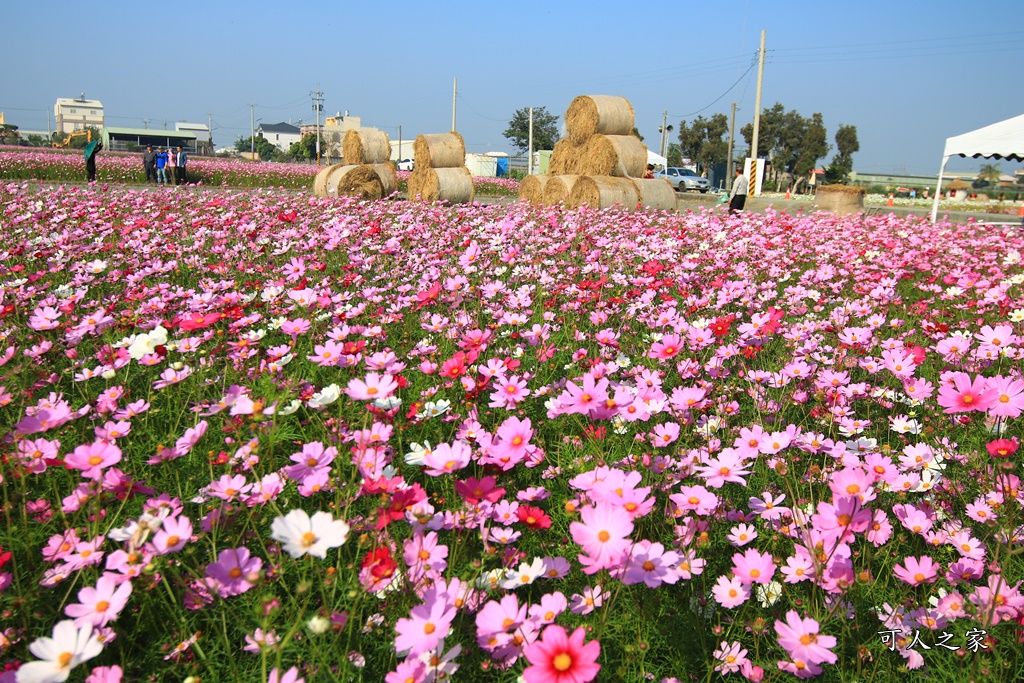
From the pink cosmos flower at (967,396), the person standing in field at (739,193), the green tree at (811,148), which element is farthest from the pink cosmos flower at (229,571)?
the green tree at (811,148)

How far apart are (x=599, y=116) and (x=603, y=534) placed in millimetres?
11130

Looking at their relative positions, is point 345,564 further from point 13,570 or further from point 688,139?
point 688,139

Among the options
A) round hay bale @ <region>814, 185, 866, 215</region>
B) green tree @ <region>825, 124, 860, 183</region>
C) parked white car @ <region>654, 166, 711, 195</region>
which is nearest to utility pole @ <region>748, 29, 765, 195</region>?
parked white car @ <region>654, 166, 711, 195</region>

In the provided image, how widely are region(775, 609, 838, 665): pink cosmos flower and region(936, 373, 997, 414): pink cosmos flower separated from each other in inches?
22.3

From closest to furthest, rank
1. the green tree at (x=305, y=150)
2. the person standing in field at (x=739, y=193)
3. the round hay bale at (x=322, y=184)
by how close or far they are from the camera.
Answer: the person standing in field at (x=739, y=193) → the round hay bale at (x=322, y=184) → the green tree at (x=305, y=150)

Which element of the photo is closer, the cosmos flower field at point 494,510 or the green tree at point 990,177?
the cosmos flower field at point 494,510

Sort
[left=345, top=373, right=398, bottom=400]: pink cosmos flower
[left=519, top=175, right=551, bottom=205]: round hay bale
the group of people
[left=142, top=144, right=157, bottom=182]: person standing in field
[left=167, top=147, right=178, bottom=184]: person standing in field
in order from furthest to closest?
[left=142, top=144, right=157, bottom=182]: person standing in field < the group of people < [left=167, top=147, right=178, bottom=184]: person standing in field < [left=519, top=175, right=551, bottom=205]: round hay bale < [left=345, top=373, right=398, bottom=400]: pink cosmos flower

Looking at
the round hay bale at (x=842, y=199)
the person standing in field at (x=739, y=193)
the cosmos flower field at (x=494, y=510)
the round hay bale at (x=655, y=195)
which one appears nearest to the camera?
the cosmos flower field at (x=494, y=510)

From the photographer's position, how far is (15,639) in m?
1.08

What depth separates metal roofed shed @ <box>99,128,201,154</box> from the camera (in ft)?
255

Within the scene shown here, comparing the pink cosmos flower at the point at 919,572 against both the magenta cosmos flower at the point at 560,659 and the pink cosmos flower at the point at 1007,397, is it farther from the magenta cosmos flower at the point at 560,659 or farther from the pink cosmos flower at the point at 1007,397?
the magenta cosmos flower at the point at 560,659

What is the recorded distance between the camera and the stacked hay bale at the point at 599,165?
955 cm

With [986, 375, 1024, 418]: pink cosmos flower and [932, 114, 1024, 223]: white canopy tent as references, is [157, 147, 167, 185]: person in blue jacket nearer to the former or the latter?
[932, 114, 1024, 223]: white canopy tent

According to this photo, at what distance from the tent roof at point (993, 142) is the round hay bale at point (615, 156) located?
496 centimetres
